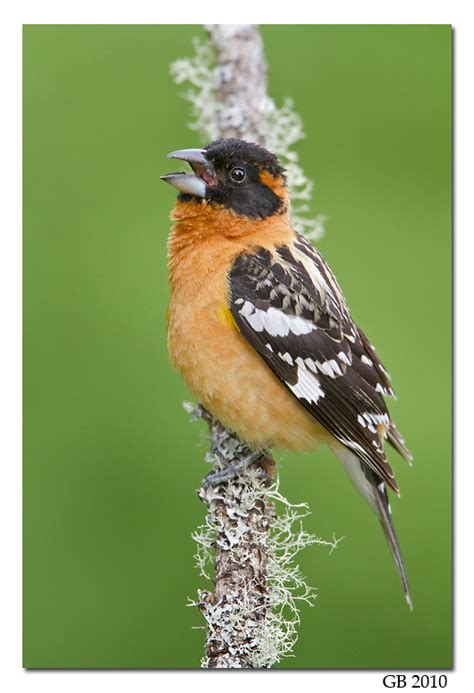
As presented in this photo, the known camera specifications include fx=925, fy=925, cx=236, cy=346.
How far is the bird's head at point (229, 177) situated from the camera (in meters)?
→ 3.69

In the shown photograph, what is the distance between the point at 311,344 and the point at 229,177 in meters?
0.75

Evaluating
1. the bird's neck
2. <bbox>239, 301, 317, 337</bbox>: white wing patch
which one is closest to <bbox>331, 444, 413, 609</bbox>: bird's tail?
<bbox>239, 301, 317, 337</bbox>: white wing patch

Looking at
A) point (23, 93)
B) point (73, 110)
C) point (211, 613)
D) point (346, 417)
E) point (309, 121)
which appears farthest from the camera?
point (309, 121)

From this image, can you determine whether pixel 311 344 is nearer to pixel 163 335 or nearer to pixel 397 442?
pixel 397 442

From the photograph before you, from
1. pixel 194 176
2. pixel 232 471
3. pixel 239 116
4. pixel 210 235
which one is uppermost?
pixel 239 116

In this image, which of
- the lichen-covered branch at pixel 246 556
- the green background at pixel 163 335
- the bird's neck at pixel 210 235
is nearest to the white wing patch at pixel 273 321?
the bird's neck at pixel 210 235

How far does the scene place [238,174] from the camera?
3742 millimetres

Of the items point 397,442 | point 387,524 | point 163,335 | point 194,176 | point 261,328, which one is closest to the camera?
point 261,328

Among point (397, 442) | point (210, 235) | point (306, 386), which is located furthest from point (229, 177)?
point (397, 442)

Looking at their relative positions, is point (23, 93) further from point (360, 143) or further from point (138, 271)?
point (360, 143)

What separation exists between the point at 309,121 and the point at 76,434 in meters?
2.02

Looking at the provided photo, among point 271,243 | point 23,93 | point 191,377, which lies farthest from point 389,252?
point 23,93

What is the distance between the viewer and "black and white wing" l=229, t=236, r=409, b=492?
3545 millimetres

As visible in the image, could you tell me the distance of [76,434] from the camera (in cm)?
430
